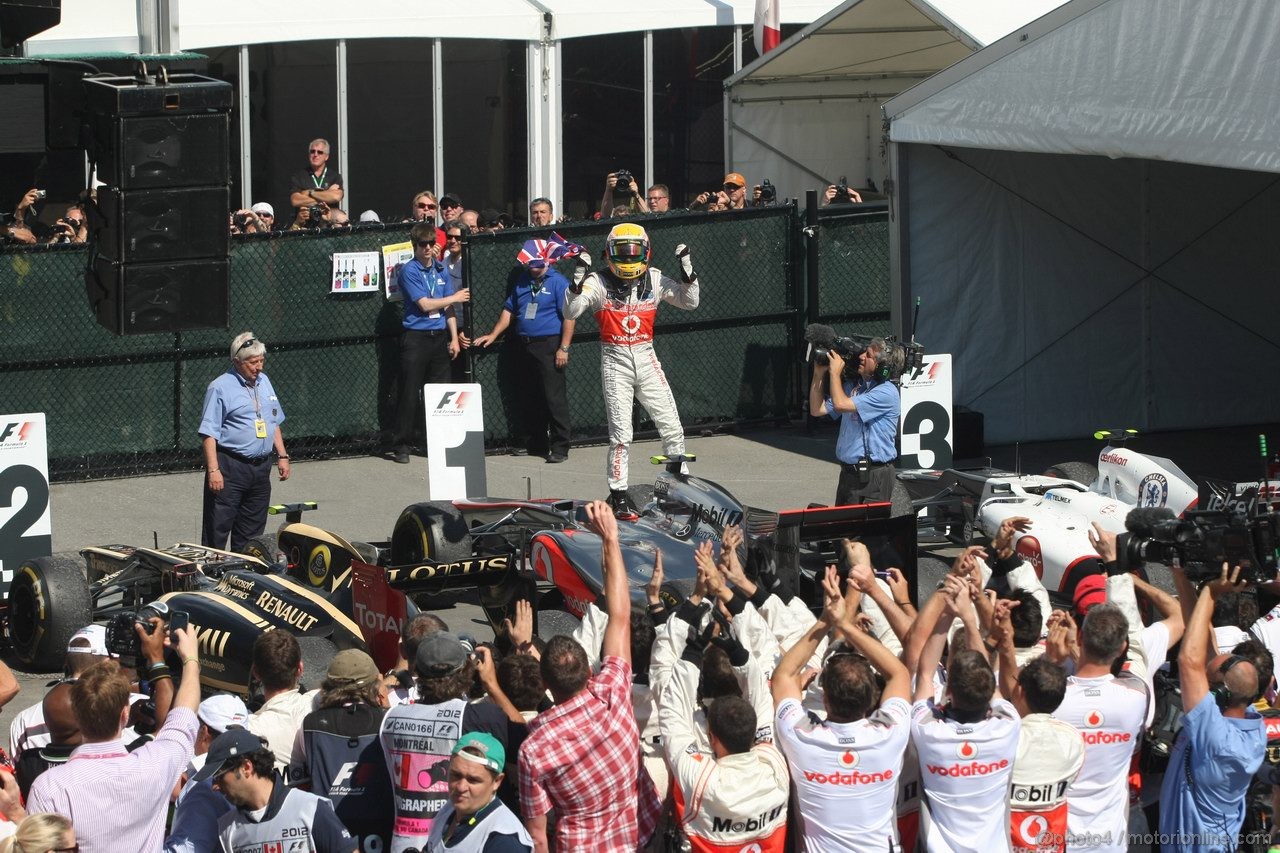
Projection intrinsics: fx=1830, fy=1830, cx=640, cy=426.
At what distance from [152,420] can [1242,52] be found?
883cm

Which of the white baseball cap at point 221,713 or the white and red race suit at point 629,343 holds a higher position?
the white and red race suit at point 629,343

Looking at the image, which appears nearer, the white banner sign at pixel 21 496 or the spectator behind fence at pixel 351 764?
the spectator behind fence at pixel 351 764

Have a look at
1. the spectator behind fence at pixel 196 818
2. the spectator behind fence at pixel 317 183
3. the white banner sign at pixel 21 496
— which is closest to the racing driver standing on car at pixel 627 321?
the white banner sign at pixel 21 496

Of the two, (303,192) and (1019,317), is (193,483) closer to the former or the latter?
(303,192)

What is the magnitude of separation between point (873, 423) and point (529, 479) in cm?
265

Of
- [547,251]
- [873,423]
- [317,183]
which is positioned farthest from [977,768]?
[317,183]

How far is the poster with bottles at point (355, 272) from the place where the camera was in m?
15.4

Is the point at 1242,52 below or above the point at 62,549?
above

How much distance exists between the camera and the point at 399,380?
15578 mm

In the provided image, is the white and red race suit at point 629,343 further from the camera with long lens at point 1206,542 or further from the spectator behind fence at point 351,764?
the spectator behind fence at point 351,764

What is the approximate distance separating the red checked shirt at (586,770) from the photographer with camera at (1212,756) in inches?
80.7

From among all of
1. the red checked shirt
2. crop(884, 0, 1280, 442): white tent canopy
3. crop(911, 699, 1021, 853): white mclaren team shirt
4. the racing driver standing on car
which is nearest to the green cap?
the red checked shirt

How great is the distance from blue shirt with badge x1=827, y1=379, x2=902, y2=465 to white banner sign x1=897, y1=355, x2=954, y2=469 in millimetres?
1720

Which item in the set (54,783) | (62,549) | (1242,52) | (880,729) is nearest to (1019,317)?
(1242,52)
